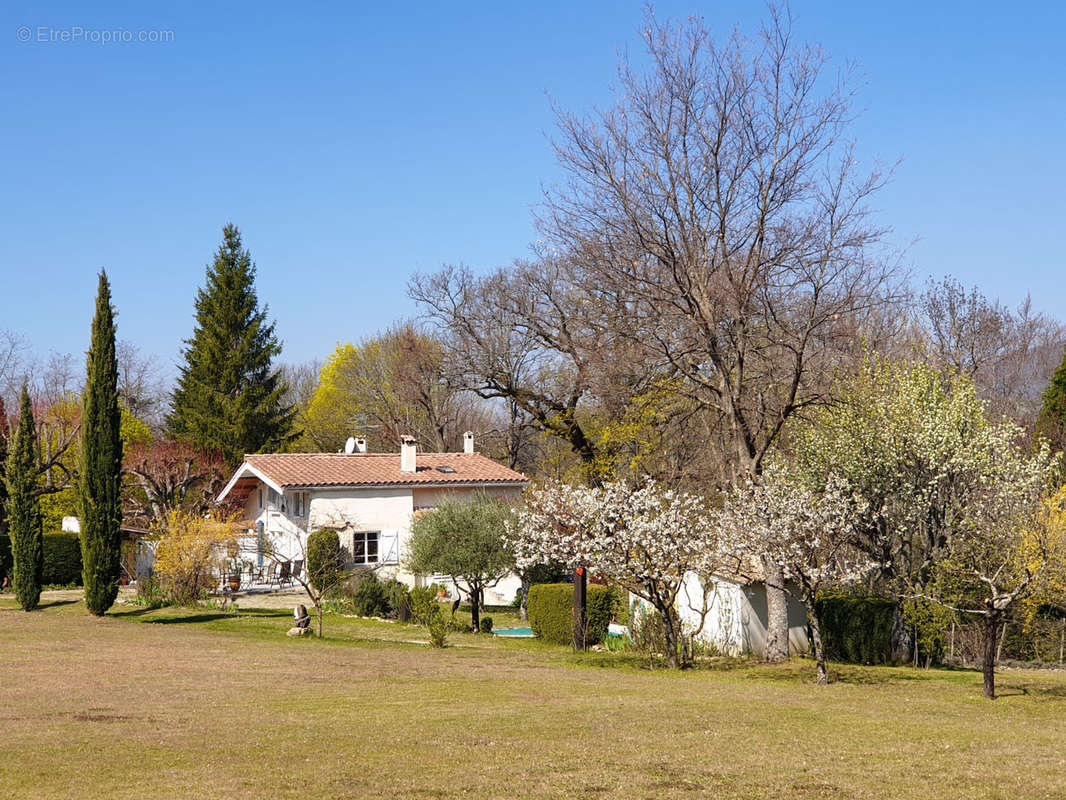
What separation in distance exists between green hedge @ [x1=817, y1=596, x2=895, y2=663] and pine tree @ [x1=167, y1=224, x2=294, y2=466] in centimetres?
3338

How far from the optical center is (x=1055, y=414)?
36344mm

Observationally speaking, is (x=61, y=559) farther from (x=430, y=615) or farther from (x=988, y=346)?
(x=988, y=346)

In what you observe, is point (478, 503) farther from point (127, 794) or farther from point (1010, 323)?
point (1010, 323)

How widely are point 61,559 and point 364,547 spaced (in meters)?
10.7

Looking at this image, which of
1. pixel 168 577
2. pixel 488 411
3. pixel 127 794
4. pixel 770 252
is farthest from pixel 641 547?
pixel 488 411

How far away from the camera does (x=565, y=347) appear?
34.8 m

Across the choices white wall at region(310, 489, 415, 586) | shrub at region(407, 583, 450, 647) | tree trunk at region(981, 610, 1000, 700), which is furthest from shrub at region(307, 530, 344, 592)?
tree trunk at region(981, 610, 1000, 700)

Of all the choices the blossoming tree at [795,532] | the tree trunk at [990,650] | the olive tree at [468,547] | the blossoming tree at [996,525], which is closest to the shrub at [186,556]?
the olive tree at [468,547]

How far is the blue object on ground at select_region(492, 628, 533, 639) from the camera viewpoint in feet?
88.3

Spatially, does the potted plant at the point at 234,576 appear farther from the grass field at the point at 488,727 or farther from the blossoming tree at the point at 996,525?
the blossoming tree at the point at 996,525

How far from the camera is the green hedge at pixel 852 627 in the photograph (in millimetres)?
24453

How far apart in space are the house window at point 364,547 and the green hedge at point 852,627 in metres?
18.1

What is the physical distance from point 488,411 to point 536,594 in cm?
4265

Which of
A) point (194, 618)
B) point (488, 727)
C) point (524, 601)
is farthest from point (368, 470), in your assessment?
point (488, 727)
